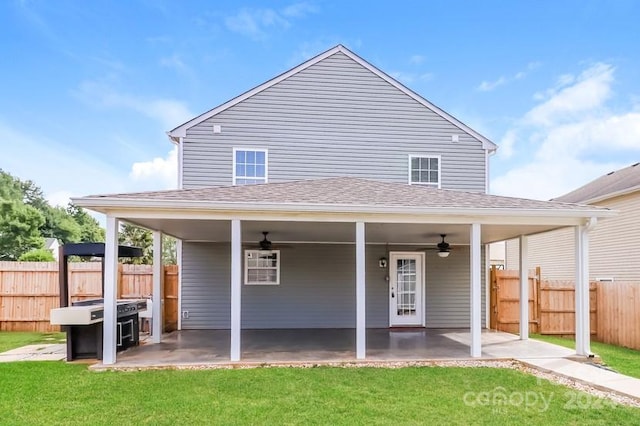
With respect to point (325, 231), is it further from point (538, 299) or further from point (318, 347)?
point (538, 299)

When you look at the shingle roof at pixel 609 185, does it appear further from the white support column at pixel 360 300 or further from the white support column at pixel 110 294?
the white support column at pixel 110 294

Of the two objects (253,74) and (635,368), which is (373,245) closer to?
(635,368)

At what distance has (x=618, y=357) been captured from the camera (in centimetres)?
Result: 808

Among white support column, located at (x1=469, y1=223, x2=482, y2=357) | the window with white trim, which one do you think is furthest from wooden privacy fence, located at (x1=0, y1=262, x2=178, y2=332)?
white support column, located at (x1=469, y1=223, x2=482, y2=357)

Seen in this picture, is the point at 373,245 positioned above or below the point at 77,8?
below

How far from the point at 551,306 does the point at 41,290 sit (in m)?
12.9

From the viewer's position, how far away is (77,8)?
39.3 feet

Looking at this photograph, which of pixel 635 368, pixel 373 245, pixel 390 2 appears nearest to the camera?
pixel 635 368

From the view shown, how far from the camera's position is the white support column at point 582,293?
24.3 feet

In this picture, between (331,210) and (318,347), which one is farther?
(318,347)

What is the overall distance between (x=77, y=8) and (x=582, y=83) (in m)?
18.4

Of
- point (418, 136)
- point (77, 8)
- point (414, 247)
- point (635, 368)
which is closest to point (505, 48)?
point (418, 136)

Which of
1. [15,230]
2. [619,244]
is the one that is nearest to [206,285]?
[619,244]

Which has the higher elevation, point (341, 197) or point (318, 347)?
point (341, 197)
